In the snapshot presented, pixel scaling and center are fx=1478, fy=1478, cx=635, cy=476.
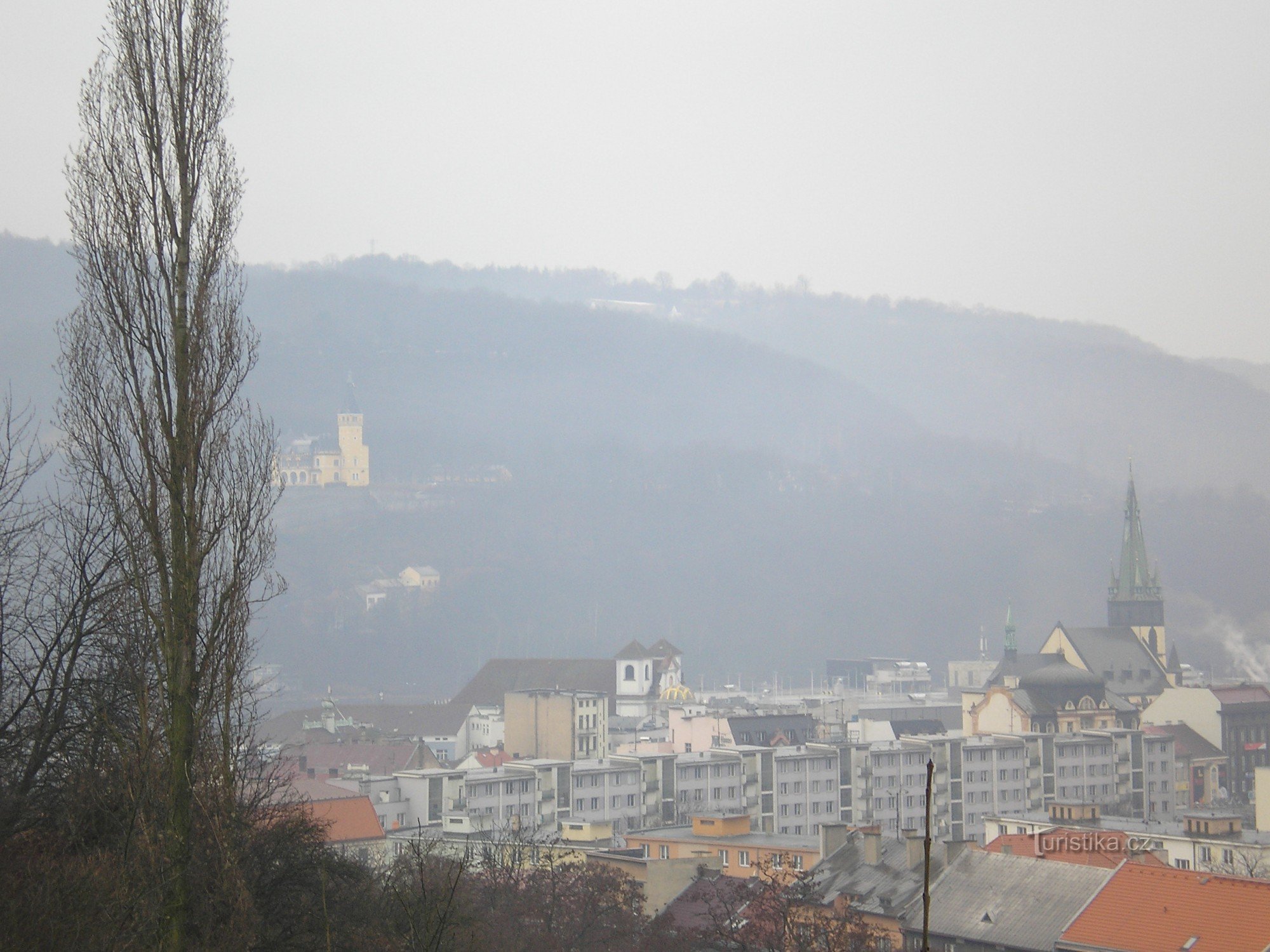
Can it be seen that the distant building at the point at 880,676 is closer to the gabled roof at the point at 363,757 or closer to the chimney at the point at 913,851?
the gabled roof at the point at 363,757

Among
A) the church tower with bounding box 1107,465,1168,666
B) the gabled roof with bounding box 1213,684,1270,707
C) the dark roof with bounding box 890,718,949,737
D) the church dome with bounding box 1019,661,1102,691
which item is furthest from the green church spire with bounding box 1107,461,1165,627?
the dark roof with bounding box 890,718,949,737

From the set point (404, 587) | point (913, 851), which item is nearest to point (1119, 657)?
point (913, 851)

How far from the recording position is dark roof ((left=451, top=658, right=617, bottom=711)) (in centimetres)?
10350

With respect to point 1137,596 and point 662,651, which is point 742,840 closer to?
point 662,651

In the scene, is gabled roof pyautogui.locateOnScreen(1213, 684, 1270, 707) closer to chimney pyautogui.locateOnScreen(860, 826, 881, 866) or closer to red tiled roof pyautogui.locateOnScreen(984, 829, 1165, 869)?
red tiled roof pyautogui.locateOnScreen(984, 829, 1165, 869)

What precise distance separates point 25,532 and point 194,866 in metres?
5.46

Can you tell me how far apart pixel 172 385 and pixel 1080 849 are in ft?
80.5

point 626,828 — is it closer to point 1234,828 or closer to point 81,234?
point 1234,828

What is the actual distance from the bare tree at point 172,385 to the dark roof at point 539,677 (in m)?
90.3

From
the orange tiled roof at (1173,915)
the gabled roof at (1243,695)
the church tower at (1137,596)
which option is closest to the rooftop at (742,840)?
the orange tiled roof at (1173,915)

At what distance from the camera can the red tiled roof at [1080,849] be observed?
29078 millimetres

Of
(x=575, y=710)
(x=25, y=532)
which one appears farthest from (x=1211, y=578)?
(x=25, y=532)

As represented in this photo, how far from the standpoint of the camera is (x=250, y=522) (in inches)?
467

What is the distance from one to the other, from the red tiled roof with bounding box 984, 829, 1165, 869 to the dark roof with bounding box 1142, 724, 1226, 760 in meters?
49.6
